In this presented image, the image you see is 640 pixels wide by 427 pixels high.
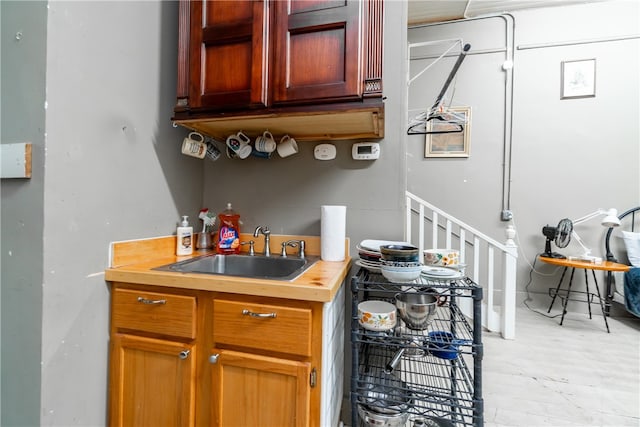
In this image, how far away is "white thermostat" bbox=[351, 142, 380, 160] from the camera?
1306mm

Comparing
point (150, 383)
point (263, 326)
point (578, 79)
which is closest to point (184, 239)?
point (150, 383)

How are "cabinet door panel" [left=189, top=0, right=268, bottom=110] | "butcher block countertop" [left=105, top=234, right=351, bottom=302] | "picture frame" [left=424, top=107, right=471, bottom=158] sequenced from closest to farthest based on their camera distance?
"butcher block countertop" [left=105, top=234, right=351, bottom=302] → "cabinet door panel" [left=189, top=0, right=268, bottom=110] → "picture frame" [left=424, top=107, right=471, bottom=158]

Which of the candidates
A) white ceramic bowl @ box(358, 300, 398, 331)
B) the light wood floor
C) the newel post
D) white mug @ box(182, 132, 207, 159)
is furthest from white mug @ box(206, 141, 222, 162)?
the newel post

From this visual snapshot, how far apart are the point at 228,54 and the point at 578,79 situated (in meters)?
3.68

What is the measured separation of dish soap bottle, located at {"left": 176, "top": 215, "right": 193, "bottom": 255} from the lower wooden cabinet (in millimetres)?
330

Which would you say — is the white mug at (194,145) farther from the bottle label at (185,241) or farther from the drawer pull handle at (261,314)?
the drawer pull handle at (261,314)

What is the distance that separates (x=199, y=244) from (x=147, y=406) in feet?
2.34

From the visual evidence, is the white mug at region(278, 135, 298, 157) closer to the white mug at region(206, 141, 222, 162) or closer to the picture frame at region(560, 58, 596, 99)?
the white mug at region(206, 141, 222, 162)

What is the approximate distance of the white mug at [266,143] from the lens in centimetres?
134

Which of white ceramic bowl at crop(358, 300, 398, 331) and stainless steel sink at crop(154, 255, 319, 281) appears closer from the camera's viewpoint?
white ceramic bowl at crop(358, 300, 398, 331)

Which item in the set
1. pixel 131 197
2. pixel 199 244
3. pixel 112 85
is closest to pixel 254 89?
pixel 112 85

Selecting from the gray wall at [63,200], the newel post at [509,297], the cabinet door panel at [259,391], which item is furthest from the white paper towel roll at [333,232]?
the newel post at [509,297]

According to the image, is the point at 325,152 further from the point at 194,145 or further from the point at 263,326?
the point at 263,326

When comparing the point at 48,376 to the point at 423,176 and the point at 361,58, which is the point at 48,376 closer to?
the point at 361,58
